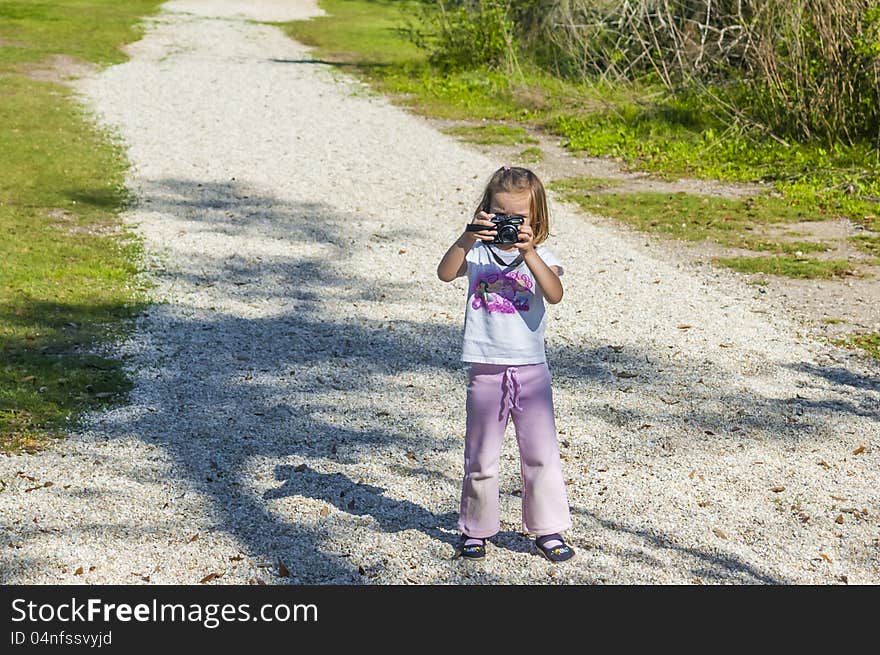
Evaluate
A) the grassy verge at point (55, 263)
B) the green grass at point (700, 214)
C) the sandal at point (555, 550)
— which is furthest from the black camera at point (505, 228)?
the green grass at point (700, 214)

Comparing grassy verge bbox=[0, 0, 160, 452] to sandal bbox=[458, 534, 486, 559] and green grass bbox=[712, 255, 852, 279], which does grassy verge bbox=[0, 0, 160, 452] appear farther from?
green grass bbox=[712, 255, 852, 279]

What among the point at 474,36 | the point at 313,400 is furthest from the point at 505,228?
the point at 474,36

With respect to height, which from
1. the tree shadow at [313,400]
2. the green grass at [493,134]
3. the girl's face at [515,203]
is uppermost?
the girl's face at [515,203]

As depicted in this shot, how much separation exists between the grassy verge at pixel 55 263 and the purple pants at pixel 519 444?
236 cm

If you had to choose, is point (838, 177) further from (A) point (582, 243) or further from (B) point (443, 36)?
(B) point (443, 36)

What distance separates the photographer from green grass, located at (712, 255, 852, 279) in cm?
898

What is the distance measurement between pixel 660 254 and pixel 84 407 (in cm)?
532

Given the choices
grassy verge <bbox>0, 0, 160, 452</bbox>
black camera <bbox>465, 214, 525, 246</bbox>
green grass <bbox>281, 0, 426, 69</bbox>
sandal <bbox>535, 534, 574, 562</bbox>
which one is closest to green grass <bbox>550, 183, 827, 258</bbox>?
grassy verge <bbox>0, 0, 160, 452</bbox>

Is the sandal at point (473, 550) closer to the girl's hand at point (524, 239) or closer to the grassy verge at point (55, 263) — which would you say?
the girl's hand at point (524, 239)

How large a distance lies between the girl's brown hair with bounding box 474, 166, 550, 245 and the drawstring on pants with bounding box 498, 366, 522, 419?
47 cm

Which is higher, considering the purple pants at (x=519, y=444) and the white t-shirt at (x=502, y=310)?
the white t-shirt at (x=502, y=310)

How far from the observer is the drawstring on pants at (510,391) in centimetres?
407

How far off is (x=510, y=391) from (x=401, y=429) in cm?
183

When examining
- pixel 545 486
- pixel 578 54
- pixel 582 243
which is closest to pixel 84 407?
pixel 545 486
